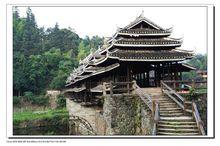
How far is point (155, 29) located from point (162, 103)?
229 inches

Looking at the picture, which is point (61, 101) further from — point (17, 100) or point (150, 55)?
point (150, 55)

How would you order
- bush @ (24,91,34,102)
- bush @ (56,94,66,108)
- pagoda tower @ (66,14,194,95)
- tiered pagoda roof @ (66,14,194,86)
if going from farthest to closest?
bush @ (56,94,66,108) < bush @ (24,91,34,102) < pagoda tower @ (66,14,194,95) < tiered pagoda roof @ (66,14,194,86)

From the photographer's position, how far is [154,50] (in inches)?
819

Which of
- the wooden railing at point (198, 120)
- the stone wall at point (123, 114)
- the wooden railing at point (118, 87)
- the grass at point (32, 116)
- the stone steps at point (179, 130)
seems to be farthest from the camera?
the grass at point (32, 116)

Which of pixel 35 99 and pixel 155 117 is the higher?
pixel 155 117

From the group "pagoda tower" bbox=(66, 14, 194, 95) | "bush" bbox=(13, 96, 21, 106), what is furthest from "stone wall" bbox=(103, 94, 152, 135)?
"bush" bbox=(13, 96, 21, 106)

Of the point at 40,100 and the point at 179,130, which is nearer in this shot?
the point at 179,130

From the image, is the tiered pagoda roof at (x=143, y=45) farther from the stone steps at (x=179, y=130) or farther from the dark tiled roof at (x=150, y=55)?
the stone steps at (x=179, y=130)

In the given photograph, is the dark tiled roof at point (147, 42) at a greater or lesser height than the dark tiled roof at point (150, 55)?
greater

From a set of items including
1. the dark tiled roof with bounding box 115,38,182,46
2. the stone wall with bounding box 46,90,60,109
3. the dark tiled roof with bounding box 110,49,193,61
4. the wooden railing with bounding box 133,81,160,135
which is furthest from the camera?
the stone wall with bounding box 46,90,60,109

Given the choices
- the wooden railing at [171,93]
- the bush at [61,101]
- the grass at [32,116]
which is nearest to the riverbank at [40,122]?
the grass at [32,116]

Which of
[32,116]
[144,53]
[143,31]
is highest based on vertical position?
[143,31]

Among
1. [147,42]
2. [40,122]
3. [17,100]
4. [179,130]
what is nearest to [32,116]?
[40,122]

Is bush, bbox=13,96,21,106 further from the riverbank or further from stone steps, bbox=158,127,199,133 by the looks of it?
stone steps, bbox=158,127,199,133
